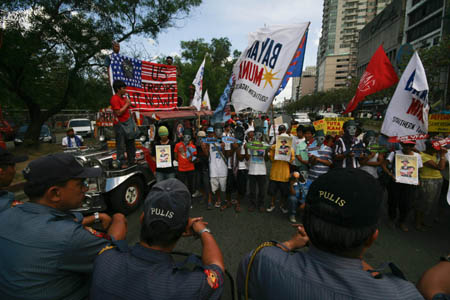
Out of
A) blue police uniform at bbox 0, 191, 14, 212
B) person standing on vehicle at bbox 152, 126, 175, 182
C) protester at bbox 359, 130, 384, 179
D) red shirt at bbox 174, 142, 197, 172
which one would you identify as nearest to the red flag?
protester at bbox 359, 130, 384, 179

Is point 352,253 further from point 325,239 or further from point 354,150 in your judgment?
point 354,150

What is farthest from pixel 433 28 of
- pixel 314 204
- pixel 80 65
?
pixel 314 204

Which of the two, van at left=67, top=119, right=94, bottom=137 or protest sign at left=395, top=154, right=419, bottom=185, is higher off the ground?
van at left=67, top=119, right=94, bottom=137

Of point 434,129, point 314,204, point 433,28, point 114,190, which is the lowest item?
point 114,190

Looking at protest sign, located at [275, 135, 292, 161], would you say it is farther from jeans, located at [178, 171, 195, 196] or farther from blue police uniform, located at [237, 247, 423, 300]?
blue police uniform, located at [237, 247, 423, 300]

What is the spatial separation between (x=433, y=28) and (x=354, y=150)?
4712cm

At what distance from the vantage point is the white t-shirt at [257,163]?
16.2 ft

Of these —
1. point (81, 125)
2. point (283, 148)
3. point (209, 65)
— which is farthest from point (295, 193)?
point (209, 65)

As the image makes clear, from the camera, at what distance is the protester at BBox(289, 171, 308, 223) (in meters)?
4.46

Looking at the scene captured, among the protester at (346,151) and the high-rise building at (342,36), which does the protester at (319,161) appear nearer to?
the protester at (346,151)

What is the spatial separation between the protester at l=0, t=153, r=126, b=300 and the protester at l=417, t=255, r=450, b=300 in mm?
1616

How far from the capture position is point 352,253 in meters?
1.01

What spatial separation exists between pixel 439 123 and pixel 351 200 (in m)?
4.83

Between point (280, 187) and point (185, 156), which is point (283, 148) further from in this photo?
point (185, 156)
